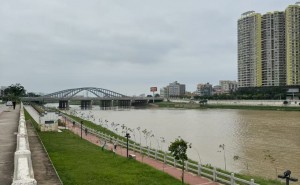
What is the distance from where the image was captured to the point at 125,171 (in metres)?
17.5

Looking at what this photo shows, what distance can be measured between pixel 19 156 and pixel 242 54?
6728 inches

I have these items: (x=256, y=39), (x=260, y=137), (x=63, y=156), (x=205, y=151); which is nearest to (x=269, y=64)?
(x=256, y=39)

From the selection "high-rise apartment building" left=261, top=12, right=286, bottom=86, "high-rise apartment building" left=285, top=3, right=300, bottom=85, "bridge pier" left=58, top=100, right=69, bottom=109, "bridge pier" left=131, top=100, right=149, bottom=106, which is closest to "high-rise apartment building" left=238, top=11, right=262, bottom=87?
"high-rise apartment building" left=261, top=12, right=286, bottom=86

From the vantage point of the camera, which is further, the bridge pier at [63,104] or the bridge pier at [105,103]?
the bridge pier at [105,103]

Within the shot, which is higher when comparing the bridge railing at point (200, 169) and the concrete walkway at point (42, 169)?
the concrete walkway at point (42, 169)

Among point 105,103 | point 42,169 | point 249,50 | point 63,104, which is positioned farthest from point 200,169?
point 105,103

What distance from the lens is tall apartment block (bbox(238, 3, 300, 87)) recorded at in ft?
480

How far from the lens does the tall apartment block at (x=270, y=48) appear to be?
480ft

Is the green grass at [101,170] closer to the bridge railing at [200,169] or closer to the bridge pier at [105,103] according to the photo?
the bridge railing at [200,169]

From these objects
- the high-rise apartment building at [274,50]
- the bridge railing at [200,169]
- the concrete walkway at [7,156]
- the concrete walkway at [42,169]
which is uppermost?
the high-rise apartment building at [274,50]

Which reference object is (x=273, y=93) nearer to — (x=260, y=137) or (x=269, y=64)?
(x=269, y=64)

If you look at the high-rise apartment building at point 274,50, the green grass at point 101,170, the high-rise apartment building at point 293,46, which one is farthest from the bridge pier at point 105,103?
the green grass at point 101,170

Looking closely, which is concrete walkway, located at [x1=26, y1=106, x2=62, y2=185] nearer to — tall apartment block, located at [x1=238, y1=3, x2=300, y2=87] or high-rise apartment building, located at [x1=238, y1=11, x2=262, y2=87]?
tall apartment block, located at [x1=238, y1=3, x2=300, y2=87]

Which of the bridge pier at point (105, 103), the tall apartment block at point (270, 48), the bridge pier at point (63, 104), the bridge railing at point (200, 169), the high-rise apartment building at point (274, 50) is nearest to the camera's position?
the bridge railing at point (200, 169)
